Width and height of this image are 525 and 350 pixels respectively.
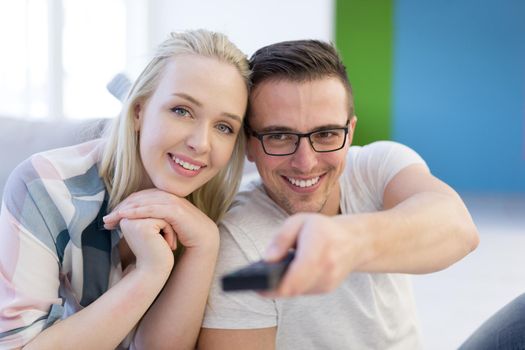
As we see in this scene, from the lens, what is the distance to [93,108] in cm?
557

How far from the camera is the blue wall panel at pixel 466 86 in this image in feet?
19.3

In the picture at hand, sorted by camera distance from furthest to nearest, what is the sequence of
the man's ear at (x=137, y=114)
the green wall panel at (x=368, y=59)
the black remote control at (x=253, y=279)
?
the green wall panel at (x=368, y=59), the man's ear at (x=137, y=114), the black remote control at (x=253, y=279)

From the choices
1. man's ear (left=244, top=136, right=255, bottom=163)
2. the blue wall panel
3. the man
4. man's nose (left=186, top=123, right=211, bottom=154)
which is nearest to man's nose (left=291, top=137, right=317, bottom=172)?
the man

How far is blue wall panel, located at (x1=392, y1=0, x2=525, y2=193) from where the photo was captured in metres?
5.88

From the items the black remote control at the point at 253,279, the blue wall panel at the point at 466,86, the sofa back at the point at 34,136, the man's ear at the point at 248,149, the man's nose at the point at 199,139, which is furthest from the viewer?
the blue wall panel at the point at 466,86

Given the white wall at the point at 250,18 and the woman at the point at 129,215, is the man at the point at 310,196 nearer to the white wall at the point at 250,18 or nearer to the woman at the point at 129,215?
the woman at the point at 129,215

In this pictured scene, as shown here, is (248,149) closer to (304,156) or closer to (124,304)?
(304,156)

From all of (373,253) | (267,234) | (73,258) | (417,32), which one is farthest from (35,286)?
(417,32)

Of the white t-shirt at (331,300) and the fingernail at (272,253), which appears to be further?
the white t-shirt at (331,300)

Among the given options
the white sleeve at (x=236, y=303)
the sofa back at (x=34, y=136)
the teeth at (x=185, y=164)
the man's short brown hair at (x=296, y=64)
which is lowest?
the white sleeve at (x=236, y=303)

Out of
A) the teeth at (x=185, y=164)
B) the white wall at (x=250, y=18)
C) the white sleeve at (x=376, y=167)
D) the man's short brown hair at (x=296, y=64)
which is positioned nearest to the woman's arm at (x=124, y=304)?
the teeth at (x=185, y=164)

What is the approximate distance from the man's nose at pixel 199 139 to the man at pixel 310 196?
196 millimetres

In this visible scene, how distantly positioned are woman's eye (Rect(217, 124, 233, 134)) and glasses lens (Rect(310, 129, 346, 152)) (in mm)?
214

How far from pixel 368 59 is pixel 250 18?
134cm
